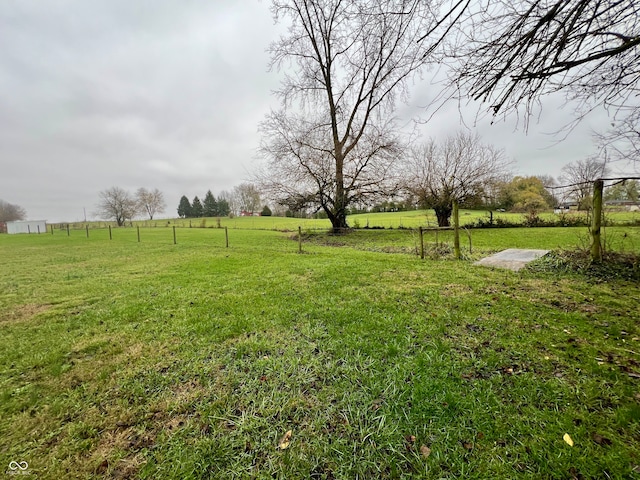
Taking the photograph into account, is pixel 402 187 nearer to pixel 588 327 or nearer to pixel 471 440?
pixel 588 327

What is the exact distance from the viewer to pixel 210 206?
216 feet

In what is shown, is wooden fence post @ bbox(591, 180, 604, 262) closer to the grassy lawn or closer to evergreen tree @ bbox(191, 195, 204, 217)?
the grassy lawn

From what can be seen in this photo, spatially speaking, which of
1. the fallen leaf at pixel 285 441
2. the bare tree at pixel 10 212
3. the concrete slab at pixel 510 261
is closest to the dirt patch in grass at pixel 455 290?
the concrete slab at pixel 510 261

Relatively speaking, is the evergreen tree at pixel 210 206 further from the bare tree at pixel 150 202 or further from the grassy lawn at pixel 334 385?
the grassy lawn at pixel 334 385

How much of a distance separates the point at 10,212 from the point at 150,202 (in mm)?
34866

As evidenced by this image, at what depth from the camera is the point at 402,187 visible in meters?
16.6

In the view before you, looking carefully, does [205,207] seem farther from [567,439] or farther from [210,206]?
[567,439]

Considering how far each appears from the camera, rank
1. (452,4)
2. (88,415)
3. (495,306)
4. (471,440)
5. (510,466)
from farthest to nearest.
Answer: (495,306) → (452,4) → (88,415) → (471,440) → (510,466)

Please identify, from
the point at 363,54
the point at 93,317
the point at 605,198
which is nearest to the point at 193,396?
the point at 93,317

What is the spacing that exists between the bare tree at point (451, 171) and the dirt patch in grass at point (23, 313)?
1686 cm

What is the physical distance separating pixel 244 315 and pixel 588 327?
14.8ft

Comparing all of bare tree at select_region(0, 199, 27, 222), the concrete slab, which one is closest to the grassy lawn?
the concrete slab

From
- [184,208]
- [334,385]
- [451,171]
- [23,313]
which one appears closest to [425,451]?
[334,385]

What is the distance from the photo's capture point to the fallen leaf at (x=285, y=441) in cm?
175
